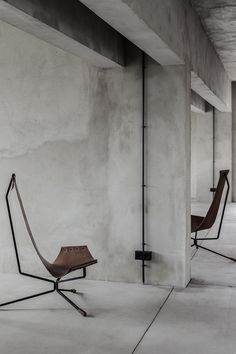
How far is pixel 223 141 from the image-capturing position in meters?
12.3

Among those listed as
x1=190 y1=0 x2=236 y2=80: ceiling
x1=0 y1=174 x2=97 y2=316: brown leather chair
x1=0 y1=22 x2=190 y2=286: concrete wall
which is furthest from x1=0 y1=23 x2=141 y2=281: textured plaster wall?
x1=190 y1=0 x2=236 y2=80: ceiling

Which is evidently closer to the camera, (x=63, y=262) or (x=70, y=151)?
(x=63, y=262)

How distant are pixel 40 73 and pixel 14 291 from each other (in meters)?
2.19

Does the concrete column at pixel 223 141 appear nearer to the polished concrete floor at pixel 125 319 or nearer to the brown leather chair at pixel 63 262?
the polished concrete floor at pixel 125 319

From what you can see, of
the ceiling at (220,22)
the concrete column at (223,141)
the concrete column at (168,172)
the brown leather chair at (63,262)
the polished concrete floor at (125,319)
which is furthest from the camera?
the concrete column at (223,141)

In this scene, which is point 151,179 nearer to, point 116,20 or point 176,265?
point 176,265

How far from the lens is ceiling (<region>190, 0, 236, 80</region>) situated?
17.1 feet

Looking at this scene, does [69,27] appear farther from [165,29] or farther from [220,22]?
[220,22]

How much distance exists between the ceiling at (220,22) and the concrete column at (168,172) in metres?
0.95

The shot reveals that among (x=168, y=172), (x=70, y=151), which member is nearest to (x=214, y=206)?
(x=168, y=172)

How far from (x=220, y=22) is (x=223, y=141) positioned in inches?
256

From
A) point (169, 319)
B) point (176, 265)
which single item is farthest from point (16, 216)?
point (169, 319)

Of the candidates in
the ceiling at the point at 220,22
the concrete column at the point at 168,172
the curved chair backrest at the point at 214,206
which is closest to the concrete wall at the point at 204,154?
the ceiling at the point at 220,22

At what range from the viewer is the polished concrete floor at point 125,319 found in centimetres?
323
